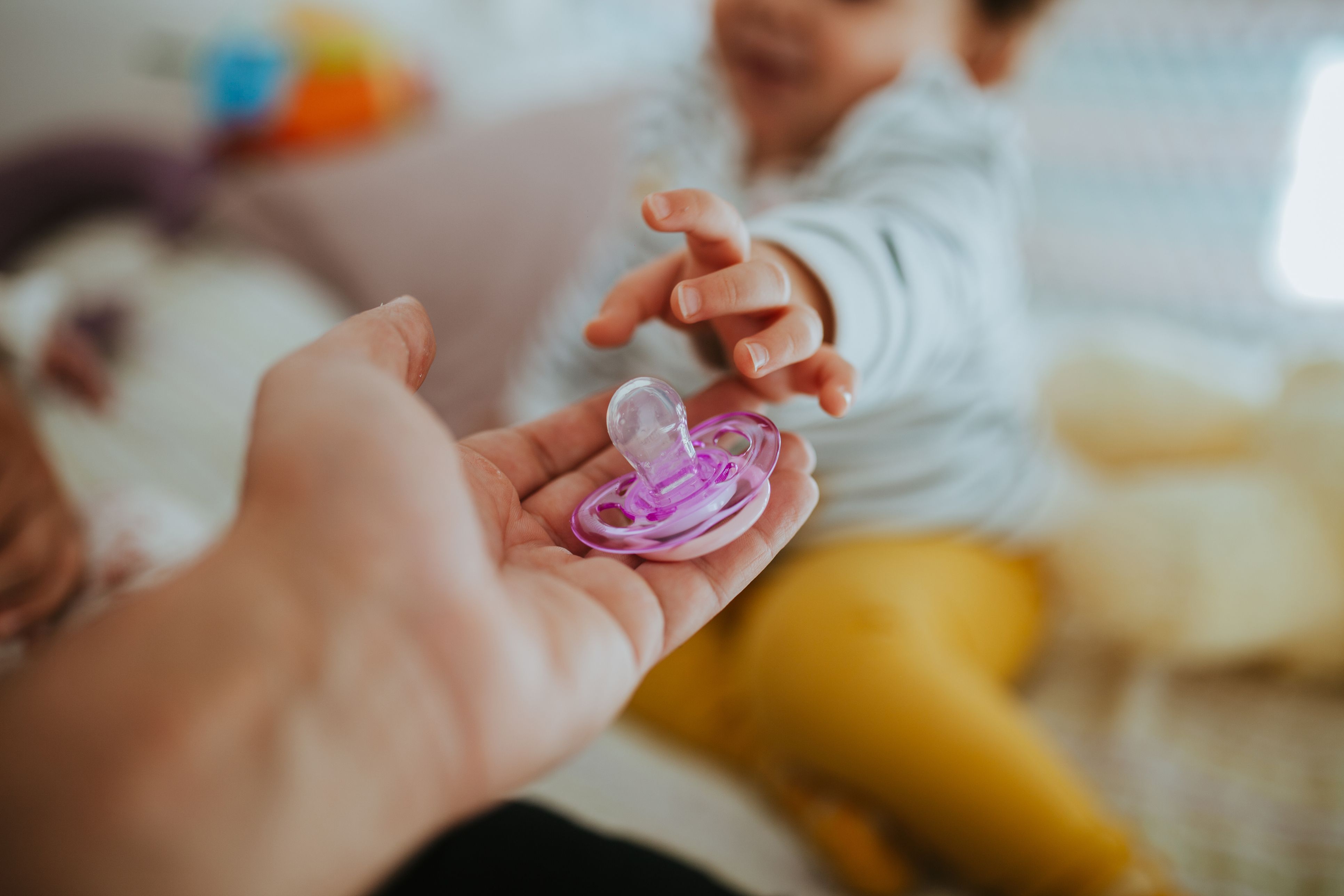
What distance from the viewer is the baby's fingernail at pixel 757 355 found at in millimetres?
272

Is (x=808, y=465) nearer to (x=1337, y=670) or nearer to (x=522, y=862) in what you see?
(x=522, y=862)

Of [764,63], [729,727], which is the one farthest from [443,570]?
[764,63]

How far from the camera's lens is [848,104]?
559mm

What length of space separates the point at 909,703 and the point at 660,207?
31 centimetres

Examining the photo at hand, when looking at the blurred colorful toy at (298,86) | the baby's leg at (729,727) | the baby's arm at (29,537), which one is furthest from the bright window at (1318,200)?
the blurred colorful toy at (298,86)

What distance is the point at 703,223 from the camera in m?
0.29

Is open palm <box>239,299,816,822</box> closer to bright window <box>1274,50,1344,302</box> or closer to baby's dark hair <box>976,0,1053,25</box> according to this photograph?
baby's dark hair <box>976,0,1053,25</box>

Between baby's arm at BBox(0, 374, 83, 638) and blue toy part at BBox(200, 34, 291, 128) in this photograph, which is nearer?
baby's arm at BBox(0, 374, 83, 638)

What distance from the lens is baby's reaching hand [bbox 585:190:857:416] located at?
0.28m

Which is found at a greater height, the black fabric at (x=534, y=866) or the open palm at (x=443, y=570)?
the open palm at (x=443, y=570)

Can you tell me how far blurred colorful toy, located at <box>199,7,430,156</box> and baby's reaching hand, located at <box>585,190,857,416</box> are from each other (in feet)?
3.34

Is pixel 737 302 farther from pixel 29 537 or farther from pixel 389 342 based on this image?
pixel 29 537

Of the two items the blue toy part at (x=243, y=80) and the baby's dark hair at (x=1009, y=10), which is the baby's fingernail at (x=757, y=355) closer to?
the baby's dark hair at (x=1009, y=10)

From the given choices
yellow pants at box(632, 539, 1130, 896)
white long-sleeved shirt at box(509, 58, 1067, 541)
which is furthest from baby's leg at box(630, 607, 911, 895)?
white long-sleeved shirt at box(509, 58, 1067, 541)
